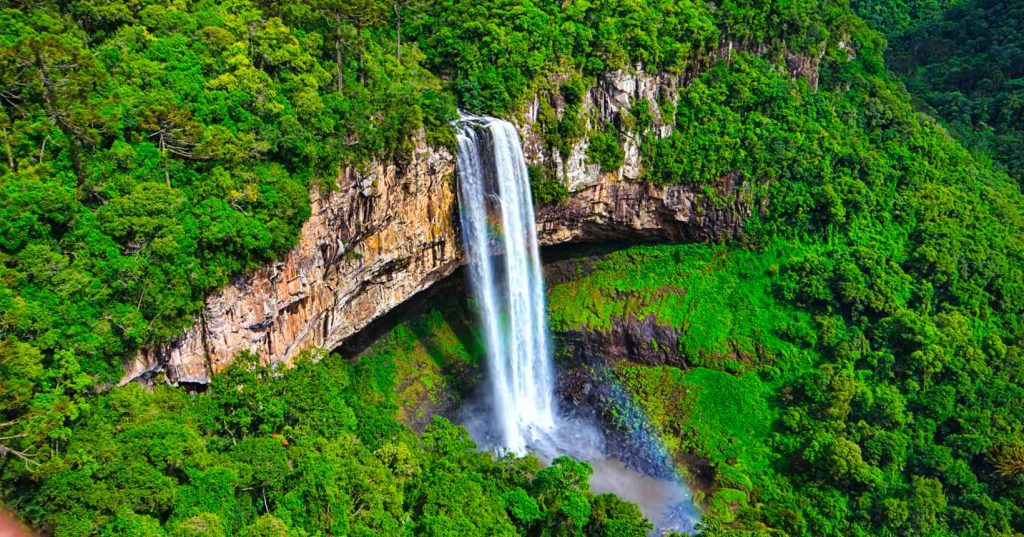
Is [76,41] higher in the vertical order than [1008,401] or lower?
higher

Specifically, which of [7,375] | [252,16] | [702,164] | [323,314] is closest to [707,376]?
[702,164]

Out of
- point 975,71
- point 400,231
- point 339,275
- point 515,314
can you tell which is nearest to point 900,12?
point 975,71

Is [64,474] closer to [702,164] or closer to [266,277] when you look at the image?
[266,277]

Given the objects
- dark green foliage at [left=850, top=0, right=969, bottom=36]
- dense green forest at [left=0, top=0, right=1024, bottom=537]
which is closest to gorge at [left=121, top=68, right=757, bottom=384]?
dense green forest at [left=0, top=0, right=1024, bottom=537]

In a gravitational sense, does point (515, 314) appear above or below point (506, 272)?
below

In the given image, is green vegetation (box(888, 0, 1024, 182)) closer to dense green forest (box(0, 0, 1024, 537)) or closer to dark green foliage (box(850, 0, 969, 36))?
dense green forest (box(0, 0, 1024, 537))

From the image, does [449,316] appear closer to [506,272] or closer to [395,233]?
[506,272]
